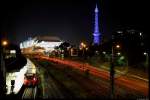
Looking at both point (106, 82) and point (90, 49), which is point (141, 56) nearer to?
point (106, 82)

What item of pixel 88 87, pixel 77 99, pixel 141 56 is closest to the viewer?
pixel 77 99

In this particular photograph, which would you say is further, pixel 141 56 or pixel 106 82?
pixel 141 56

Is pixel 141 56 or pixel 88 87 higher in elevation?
pixel 141 56

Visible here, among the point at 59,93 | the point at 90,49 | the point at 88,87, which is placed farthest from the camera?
the point at 90,49

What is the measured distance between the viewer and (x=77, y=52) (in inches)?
5502

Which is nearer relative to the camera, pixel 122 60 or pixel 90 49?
pixel 122 60

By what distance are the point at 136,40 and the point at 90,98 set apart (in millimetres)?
52120

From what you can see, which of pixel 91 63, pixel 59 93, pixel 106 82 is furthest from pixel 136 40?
pixel 59 93

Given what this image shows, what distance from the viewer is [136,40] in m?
87.8

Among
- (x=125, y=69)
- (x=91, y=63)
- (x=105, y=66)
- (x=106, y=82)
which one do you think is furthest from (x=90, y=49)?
(x=106, y=82)

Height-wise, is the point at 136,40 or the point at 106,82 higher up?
the point at 136,40

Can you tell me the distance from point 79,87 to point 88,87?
5.57 feet

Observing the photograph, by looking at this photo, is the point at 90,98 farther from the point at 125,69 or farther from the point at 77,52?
the point at 77,52

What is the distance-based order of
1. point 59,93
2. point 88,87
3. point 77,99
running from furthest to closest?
point 88,87, point 59,93, point 77,99
